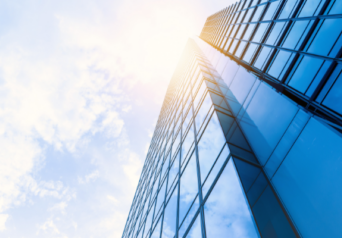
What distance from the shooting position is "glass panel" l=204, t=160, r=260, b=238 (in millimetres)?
4926

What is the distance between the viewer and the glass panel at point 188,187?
333 inches

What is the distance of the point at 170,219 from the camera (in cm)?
998

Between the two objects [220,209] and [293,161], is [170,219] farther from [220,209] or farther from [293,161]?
[293,161]

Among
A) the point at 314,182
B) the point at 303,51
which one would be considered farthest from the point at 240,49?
the point at 314,182

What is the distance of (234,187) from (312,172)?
1839 mm

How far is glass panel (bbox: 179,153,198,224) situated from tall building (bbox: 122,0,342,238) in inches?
1.8

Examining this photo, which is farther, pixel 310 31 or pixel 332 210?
pixel 310 31

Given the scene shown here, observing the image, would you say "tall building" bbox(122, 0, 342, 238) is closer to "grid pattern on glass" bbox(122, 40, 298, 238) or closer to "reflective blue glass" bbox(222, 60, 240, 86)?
"grid pattern on glass" bbox(122, 40, 298, 238)

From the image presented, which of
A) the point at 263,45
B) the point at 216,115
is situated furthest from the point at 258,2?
the point at 216,115

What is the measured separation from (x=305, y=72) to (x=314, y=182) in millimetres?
4156

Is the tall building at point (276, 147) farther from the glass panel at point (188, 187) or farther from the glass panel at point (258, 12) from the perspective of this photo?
the glass panel at point (258, 12)

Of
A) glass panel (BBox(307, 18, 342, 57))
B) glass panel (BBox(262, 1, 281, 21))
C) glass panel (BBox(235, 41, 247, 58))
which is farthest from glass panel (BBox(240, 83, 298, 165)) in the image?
glass panel (BBox(235, 41, 247, 58))

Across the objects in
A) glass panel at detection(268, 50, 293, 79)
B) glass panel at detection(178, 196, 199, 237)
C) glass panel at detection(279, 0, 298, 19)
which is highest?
glass panel at detection(279, 0, 298, 19)

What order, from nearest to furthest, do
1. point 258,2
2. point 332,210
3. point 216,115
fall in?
point 332,210, point 216,115, point 258,2
